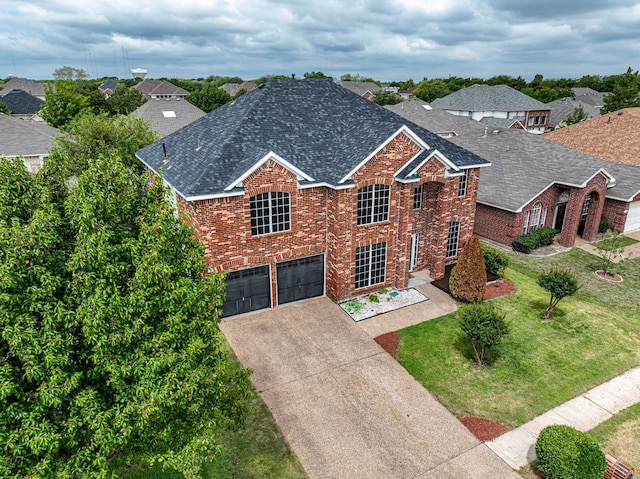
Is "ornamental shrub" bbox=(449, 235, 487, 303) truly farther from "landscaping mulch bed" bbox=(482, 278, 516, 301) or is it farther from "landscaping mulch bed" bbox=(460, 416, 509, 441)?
"landscaping mulch bed" bbox=(460, 416, 509, 441)

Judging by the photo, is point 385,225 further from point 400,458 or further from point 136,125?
point 136,125

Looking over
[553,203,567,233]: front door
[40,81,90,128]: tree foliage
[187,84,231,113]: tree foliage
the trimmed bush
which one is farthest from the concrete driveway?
[187,84,231,113]: tree foliage

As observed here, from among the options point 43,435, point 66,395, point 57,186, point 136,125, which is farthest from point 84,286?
point 136,125

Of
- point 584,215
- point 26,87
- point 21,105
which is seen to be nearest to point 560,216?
point 584,215

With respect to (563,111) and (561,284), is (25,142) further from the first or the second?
(563,111)

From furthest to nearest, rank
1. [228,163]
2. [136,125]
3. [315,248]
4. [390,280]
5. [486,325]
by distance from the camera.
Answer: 1. [136,125]
2. [390,280]
3. [315,248]
4. [228,163]
5. [486,325]

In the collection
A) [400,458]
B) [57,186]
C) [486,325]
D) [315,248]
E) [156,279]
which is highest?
[57,186]

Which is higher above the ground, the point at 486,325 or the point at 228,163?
the point at 228,163

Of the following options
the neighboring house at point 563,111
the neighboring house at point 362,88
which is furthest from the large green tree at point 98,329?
the neighboring house at point 362,88
